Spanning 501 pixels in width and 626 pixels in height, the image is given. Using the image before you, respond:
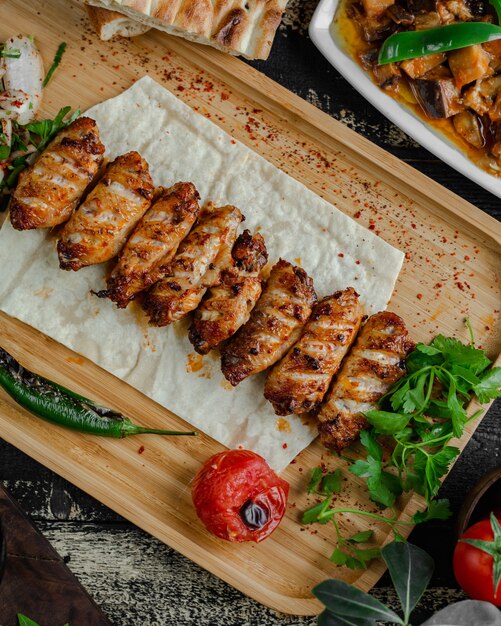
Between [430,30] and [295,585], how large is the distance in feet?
12.4

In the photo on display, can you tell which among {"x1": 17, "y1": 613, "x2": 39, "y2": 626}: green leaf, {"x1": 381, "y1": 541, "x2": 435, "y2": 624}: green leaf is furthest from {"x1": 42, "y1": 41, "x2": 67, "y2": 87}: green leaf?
{"x1": 381, "y1": 541, "x2": 435, "y2": 624}: green leaf

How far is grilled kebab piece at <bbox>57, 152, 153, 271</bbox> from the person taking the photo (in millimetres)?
4613

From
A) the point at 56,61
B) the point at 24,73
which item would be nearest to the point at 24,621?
the point at 24,73

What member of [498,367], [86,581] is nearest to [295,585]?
[86,581]

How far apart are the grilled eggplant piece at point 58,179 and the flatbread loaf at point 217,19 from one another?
80cm

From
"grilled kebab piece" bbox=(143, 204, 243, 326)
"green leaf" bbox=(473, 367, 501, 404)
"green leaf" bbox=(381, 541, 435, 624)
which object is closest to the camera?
"green leaf" bbox=(381, 541, 435, 624)

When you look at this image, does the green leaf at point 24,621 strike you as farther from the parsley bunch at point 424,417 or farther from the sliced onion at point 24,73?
the sliced onion at point 24,73

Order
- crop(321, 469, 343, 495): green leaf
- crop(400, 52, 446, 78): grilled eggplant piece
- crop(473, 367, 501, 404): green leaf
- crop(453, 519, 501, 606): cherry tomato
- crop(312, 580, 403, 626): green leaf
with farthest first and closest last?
crop(400, 52, 446, 78): grilled eggplant piece < crop(321, 469, 343, 495): green leaf < crop(473, 367, 501, 404): green leaf < crop(453, 519, 501, 606): cherry tomato < crop(312, 580, 403, 626): green leaf

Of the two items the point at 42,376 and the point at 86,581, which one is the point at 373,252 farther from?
the point at 86,581

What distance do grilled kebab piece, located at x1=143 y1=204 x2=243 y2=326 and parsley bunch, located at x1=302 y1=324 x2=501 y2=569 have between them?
1.33 metres

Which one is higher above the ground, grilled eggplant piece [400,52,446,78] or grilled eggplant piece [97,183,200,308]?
grilled eggplant piece [400,52,446,78]

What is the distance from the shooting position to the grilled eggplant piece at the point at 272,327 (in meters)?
4.63

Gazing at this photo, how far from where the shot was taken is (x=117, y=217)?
4633 millimetres

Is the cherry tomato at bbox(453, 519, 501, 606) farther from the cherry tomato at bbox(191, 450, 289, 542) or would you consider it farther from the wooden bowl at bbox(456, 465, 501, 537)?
the cherry tomato at bbox(191, 450, 289, 542)
